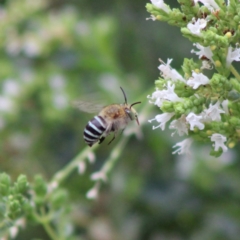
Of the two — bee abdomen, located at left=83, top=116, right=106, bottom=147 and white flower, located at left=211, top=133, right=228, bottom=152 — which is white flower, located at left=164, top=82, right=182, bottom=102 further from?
bee abdomen, located at left=83, top=116, right=106, bottom=147

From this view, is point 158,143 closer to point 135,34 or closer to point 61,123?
point 61,123

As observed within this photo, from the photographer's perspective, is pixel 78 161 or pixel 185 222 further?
pixel 185 222

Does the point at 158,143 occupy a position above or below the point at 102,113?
above

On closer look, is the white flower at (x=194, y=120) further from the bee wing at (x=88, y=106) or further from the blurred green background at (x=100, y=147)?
the blurred green background at (x=100, y=147)

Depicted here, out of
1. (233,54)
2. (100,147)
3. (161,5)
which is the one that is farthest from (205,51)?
(100,147)

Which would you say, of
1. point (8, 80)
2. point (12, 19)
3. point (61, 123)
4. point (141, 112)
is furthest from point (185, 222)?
point (12, 19)

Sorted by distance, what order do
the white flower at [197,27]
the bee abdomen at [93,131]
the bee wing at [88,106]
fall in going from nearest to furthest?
the white flower at [197,27]
the bee abdomen at [93,131]
the bee wing at [88,106]

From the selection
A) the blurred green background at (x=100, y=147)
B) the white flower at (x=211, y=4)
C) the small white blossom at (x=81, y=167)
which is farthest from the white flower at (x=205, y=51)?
the blurred green background at (x=100, y=147)
